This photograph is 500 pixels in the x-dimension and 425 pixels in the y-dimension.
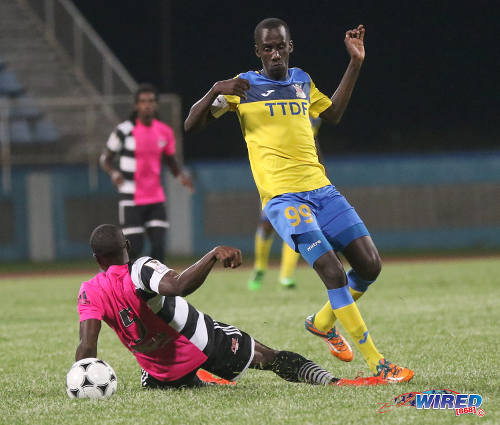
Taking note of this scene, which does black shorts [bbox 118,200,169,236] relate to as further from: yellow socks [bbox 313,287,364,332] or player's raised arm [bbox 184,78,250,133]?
player's raised arm [bbox 184,78,250,133]

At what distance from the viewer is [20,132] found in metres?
19.6

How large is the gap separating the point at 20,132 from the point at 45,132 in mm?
589

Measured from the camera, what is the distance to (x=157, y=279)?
445cm

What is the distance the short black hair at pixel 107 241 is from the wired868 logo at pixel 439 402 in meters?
1.62

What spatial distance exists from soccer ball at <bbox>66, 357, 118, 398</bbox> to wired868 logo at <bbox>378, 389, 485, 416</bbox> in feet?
4.82

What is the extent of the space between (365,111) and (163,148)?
1227 cm

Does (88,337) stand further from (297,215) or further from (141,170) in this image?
(141,170)

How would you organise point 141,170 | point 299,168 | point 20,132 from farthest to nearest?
point 20,132, point 141,170, point 299,168

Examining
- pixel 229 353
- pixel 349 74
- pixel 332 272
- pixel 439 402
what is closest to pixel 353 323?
pixel 332 272

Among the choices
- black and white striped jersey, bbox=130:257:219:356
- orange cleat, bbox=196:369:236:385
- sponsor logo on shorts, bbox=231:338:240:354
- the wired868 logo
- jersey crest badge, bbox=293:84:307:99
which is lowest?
orange cleat, bbox=196:369:236:385

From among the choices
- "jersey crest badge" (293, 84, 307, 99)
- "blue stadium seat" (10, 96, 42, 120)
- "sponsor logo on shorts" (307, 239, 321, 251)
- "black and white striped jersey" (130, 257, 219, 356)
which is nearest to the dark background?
"blue stadium seat" (10, 96, 42, 120)

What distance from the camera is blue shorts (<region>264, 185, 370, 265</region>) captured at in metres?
5.26

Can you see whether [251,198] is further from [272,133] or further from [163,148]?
[272,133]

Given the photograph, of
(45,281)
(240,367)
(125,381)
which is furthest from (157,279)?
(45,281)
